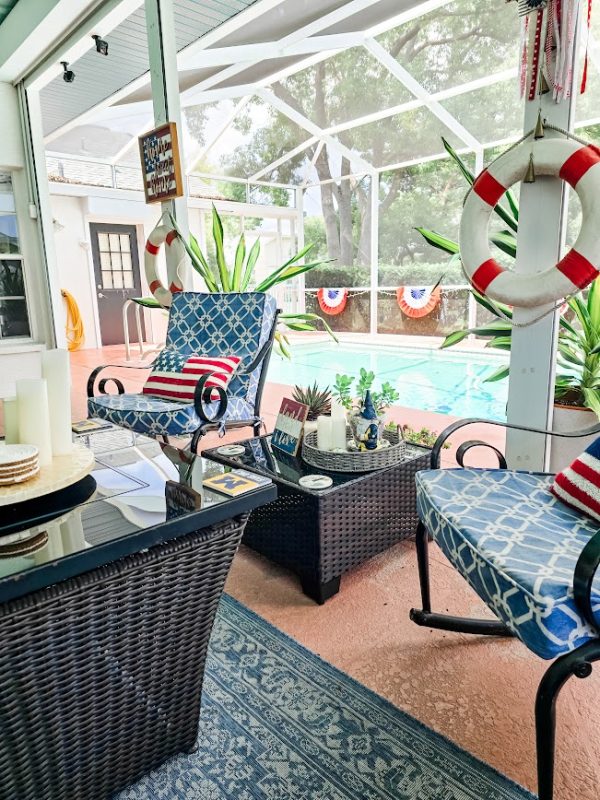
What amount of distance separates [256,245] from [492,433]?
7.29 feet

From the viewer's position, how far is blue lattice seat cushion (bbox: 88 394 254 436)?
2.46 metres

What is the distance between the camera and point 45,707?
86 cm

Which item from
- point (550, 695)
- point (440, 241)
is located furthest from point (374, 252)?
point (550, 695)

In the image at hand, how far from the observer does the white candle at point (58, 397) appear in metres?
1.24

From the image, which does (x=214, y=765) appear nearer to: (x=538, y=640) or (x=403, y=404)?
(x=538, y=640)

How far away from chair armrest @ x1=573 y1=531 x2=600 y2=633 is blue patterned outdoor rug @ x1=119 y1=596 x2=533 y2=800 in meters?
0.42

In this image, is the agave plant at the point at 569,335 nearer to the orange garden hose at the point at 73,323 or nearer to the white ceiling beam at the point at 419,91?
the white ceiling beam at the point at 419,91

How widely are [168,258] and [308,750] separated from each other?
122 inches

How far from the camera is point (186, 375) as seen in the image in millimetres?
2729

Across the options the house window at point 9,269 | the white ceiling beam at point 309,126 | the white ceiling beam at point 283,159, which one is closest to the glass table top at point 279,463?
the house window at point 9,269

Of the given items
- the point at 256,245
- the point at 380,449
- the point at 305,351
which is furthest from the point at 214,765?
the point at 305,351

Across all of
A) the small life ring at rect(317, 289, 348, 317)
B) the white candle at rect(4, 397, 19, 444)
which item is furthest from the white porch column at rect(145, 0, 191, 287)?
the small life ring at rect(317, 289, 348, 317)

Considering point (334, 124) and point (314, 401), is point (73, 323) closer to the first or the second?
point (334, 124)

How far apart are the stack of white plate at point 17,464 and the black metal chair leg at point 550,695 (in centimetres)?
101
